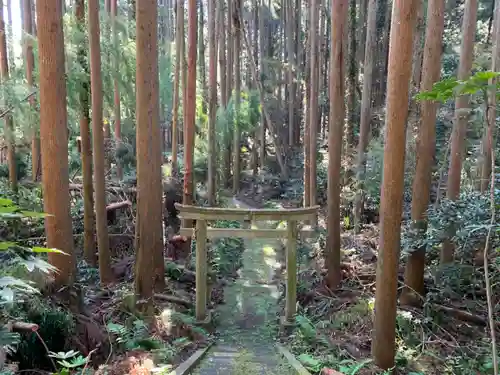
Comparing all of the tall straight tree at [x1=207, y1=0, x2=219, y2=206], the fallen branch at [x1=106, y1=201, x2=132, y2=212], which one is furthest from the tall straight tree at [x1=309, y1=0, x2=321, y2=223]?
the fallen branch at [x1=106, y1=201, x2=132, y2=212]

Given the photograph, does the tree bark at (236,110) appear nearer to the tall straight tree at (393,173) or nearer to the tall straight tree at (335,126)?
the tall straight tree at (335,126)

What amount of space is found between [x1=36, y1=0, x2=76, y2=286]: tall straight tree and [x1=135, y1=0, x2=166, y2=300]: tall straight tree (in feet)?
4.24

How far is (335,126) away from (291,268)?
3082mm

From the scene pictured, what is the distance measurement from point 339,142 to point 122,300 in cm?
514

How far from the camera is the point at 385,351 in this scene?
19.2 feet

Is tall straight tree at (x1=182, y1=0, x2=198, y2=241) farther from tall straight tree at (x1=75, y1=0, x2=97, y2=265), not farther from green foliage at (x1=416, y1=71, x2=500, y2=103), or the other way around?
green foliage at (x1=416, y1=71, x2=500, y2=103)

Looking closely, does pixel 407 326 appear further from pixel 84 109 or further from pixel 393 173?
pixel 84 109

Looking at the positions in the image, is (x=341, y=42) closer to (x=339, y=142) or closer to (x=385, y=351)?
(x=339, y=142)

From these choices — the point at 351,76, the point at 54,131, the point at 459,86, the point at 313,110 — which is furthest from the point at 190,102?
the point at 459,86

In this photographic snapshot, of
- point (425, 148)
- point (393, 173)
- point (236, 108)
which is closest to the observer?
point (393, 173)

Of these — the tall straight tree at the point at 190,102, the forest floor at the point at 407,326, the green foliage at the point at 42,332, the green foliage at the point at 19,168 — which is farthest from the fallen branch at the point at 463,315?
the green foliage at the point at 19,168

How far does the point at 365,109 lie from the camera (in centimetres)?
1330

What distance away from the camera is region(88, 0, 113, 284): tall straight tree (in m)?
8.91

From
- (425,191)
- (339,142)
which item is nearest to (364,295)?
(425,191)
